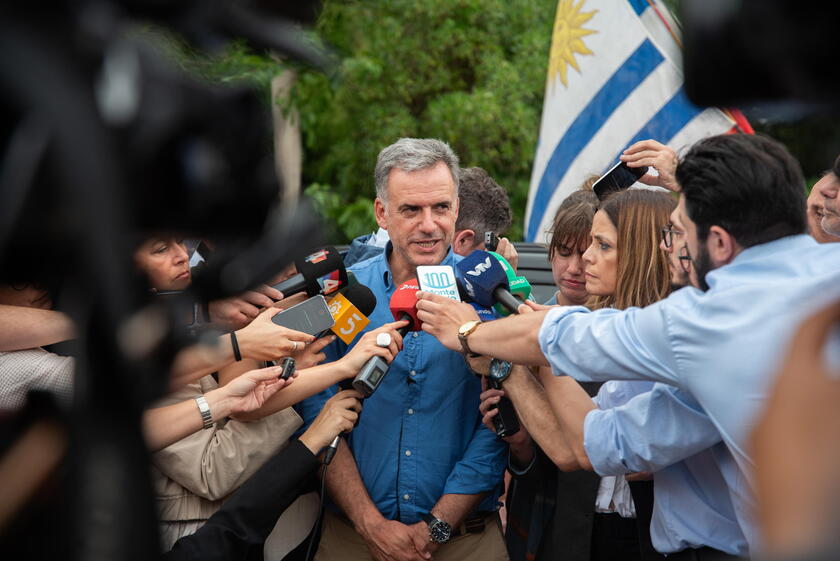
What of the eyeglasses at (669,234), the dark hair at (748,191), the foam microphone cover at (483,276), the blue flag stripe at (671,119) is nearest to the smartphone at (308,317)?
the foam microphone cover at (483,276)

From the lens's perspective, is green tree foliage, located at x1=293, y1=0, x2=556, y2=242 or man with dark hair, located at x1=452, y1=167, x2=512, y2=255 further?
green tree foliage, located at x1=293, y1=0, x2=556, y2=242

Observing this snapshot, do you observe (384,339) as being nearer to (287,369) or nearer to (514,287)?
(287,369)

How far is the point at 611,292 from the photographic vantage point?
10.6ft

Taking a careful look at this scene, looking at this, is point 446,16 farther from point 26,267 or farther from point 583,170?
point 26,267

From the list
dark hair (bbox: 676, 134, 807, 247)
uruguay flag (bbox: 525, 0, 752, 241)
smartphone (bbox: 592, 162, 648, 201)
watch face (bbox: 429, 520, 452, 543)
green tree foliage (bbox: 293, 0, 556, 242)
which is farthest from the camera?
green tree foliage (bbox: 293, 0, 556, 242)

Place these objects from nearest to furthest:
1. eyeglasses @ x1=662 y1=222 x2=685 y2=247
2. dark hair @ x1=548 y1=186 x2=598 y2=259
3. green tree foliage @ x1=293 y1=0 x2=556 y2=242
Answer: eyeglasses @ x1=662 y1=222 x2=685 y2=247
dark hair @ x1=548 y1=186 x2=598 y2=259
green tree foliage @ x1=293 y1=0 x2=556 y2=242

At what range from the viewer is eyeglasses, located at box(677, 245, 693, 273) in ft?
8.20

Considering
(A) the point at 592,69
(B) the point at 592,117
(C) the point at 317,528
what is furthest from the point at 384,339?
(A) the point at 592,69

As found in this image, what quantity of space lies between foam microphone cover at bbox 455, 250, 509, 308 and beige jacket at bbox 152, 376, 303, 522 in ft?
2.78

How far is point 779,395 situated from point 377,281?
9.41 ft

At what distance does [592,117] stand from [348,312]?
3.91 metres

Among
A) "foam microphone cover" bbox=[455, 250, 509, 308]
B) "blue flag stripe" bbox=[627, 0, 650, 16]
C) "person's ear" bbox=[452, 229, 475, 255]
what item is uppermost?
"blue flag stripe" bbox=[627, 0, 650, 16]

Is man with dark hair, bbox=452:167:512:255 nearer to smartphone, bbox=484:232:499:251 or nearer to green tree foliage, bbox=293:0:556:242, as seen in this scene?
smartphone, bbox=484:232:499:251

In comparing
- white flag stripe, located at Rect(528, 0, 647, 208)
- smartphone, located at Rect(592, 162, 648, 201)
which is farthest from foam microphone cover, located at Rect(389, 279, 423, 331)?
white flag stripe, located at Rect(528, 0, 647, 208)
